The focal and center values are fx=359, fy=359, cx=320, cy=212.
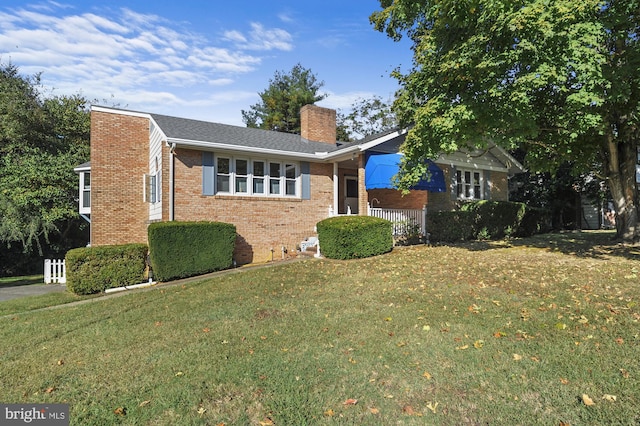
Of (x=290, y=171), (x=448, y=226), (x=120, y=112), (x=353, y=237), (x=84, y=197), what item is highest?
(x=120, y=112)

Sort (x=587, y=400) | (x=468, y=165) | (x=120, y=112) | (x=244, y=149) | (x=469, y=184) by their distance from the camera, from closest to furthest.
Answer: (x=587, y=400) < (x=244, y=149) < (x=120, y=112) < (x=468, y=165) < (x=469, y=184)

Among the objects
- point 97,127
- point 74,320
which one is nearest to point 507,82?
point 74,320

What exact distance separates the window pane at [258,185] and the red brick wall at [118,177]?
206 inches

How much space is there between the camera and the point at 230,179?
14.3 m

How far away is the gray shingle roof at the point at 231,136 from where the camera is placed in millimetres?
13875

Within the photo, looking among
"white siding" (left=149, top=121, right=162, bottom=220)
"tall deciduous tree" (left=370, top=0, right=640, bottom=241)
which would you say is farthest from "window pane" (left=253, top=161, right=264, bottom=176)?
"tall deciduous tree" (left=370, top=0, right=640, bottom=241)

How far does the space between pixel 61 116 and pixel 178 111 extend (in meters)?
8.54

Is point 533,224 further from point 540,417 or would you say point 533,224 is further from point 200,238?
point 540,417

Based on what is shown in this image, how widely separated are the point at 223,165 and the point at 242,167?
0.77m

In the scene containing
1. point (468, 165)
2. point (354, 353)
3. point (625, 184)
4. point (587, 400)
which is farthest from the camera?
point (468, 165)

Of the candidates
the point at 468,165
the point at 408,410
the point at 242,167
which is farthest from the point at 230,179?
the point at 408,410

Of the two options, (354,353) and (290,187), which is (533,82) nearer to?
(354,353)

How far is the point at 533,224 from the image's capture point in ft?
63.4

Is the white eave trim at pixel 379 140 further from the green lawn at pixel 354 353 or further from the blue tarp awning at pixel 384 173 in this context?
the green lawn at pixel 354 353
